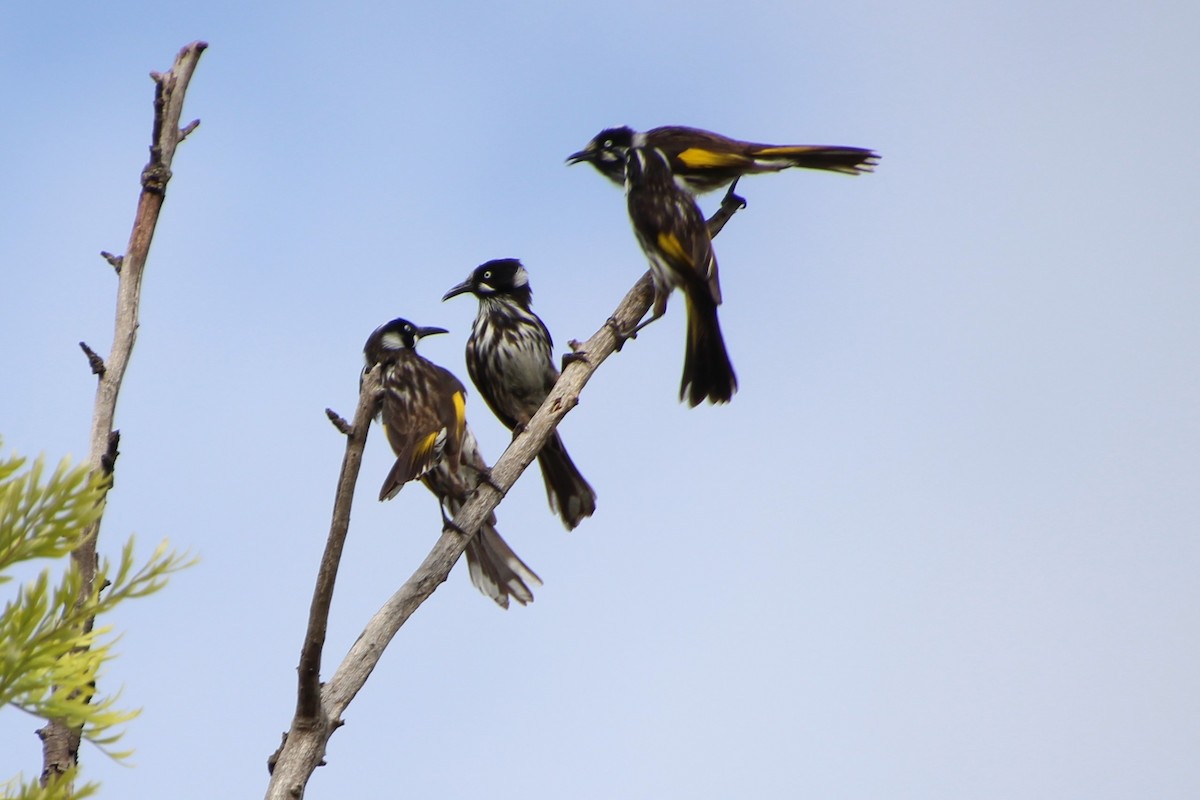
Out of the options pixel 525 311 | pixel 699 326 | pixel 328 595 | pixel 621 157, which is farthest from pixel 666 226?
pixel 328 595

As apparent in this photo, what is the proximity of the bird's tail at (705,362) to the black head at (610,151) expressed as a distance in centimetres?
117

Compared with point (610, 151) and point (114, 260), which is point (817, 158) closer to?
point (610, 151)

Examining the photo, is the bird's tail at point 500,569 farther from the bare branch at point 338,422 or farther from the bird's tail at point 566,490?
the bare branch at point 338,422

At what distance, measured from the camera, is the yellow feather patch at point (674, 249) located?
5.06 meters

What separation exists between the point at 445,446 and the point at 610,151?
1.77 metres

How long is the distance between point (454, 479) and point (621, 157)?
1.73 meters

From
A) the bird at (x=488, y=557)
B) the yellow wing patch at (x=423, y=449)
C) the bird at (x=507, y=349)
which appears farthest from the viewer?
the bird at (x=507, y=349)

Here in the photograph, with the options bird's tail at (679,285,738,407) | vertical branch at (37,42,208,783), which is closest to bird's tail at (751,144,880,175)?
bird's tail at (679,285,738,407)

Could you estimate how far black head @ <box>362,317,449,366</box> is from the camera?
598 centimetres

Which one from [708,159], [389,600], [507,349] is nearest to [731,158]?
[708,159]

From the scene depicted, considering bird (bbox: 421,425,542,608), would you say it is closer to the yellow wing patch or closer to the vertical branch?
the yellow wing patch

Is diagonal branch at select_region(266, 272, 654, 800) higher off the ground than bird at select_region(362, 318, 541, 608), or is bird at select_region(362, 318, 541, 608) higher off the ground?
bird at select_region(362, 318, 541, 608)

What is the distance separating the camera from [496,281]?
6.58m

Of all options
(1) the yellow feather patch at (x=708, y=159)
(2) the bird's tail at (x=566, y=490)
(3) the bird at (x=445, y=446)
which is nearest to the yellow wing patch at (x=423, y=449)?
(3) the bird at (x=445, y=446)
